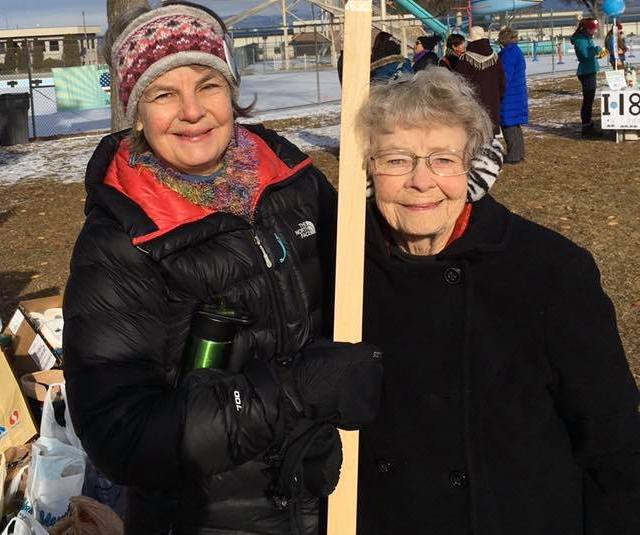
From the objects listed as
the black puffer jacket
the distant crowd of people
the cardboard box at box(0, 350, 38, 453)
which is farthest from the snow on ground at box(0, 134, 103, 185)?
the black puffer jacket

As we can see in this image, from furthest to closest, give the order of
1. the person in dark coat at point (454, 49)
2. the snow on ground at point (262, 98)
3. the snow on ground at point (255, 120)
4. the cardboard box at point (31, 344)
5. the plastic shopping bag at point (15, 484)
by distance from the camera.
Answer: the snow on ground at point (262, 98) < the snow on ground at point (255, 120) < the person in dark coat at point (454, 49) < the cardboard box at point (31, 344) < the plastic shopping bag at point (15, 484)

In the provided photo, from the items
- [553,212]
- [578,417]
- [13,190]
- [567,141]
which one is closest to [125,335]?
[578,417]

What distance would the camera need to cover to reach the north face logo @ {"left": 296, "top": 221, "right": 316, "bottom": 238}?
77.7 inches

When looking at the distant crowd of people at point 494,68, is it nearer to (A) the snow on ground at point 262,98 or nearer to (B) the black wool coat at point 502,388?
(A) the snow on ground at point 262,98

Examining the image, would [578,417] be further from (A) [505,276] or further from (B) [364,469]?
(B) [364,469]

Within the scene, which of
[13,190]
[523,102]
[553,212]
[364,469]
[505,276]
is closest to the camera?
[505,276]

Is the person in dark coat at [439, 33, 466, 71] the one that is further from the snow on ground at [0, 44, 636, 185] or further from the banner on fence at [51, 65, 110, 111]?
the banner on fence at [51, 65, 110, 111]

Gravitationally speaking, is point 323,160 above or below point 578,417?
below

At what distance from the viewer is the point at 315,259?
6.54ft

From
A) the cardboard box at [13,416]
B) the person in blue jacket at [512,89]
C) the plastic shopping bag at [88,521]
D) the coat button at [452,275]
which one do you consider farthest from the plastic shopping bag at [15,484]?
the person in blue jacket at [512,89]

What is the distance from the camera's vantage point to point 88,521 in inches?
128

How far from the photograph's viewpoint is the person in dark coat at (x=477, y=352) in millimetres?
1864

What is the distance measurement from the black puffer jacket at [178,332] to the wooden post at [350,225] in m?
0.14

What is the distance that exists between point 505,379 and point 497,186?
28.2 feet
